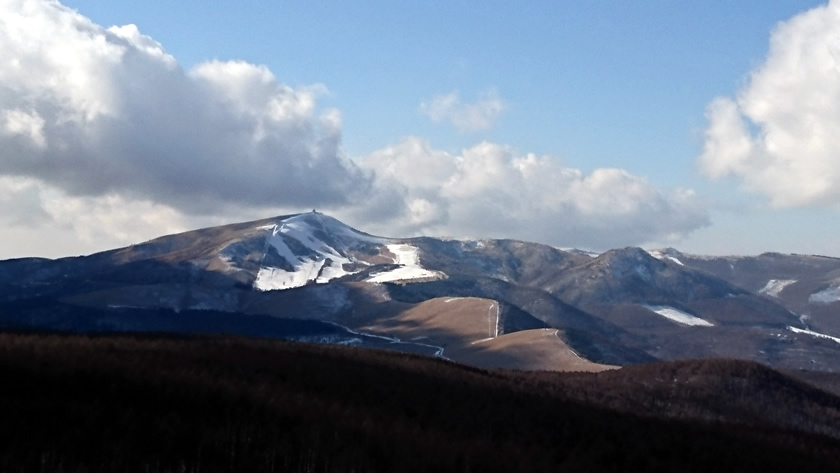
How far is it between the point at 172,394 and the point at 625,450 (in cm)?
2595

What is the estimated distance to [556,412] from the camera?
6700cm

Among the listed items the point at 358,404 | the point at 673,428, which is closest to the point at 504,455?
the point at 358,404

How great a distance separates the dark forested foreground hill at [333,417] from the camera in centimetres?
3422

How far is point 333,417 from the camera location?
46188mm

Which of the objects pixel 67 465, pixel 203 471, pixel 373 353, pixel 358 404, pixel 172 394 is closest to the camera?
pixel 67 465

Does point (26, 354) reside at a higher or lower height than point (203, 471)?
higher

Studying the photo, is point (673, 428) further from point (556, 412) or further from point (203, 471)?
point (203, 471)

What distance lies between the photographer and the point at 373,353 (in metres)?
85.2

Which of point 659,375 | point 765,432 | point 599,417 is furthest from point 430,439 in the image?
point 659,375

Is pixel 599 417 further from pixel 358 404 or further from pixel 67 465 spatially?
pixel 67 465

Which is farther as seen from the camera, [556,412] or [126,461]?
[556,412]

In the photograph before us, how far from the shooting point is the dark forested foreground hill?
34.2 m

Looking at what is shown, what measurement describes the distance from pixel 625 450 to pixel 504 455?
13.5m

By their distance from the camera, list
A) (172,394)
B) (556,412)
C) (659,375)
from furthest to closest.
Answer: (659,375), (556,412), (172,394)
